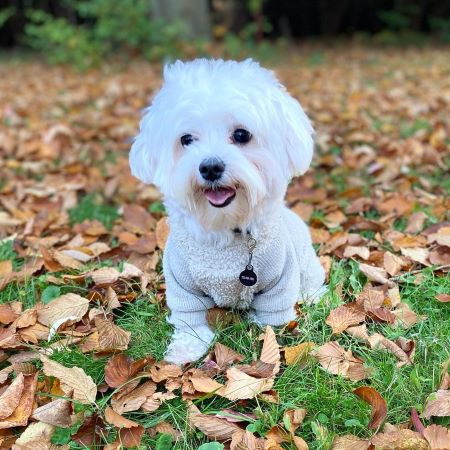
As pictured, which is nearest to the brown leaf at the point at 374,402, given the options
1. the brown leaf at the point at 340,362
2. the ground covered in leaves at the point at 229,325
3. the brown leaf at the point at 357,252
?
the ground covered in leaves at the point at 229,325

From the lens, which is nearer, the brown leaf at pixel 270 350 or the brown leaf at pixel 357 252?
the brown leaf at pixel 270 350

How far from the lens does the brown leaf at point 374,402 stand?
1971 millimetres

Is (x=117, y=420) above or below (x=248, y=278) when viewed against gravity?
below

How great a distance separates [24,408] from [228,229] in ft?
3.26

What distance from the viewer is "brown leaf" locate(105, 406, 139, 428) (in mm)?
2021

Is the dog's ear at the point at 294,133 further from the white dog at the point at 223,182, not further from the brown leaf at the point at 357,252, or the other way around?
the brown leaf at the point at 357,252

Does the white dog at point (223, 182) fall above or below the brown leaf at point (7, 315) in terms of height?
above

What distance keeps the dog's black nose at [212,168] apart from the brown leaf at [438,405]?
1.05 m

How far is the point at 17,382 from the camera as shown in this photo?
2.24 metres

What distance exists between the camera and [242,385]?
2148 mm

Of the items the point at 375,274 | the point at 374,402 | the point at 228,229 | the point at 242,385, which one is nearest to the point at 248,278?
the point at 228,229

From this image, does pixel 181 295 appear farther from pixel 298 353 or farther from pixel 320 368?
pixel 320 368

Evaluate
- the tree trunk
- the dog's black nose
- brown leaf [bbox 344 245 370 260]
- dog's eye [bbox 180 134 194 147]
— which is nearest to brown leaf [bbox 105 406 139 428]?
the dog's black nose

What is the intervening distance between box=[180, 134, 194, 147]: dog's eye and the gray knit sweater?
364 mm
